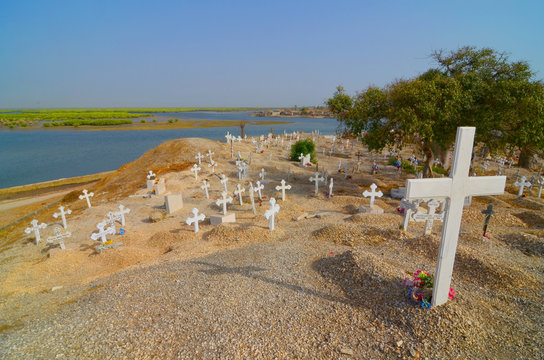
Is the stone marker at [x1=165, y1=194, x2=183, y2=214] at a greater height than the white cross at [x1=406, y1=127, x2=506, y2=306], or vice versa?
the white cross at [x1=406, y1=127, x2=506, y2=306]

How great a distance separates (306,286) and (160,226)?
9.56 m

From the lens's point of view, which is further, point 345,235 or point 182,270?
point 345,235

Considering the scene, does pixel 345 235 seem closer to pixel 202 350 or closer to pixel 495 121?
pixel 202 350

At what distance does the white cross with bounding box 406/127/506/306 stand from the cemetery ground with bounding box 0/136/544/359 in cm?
49

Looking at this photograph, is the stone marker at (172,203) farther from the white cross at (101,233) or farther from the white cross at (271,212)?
the white cross at (271,212)

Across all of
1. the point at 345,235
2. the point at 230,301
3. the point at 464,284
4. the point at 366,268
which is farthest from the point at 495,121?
the point at 230,301

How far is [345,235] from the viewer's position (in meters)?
9.19

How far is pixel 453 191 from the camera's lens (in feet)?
14.9

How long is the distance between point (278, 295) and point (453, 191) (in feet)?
12.6

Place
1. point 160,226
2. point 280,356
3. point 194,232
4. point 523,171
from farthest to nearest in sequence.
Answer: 1. point 523,171
2. point 160,226
3. point 194,232
4. point 280,356

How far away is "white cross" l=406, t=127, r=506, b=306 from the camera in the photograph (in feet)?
14.3

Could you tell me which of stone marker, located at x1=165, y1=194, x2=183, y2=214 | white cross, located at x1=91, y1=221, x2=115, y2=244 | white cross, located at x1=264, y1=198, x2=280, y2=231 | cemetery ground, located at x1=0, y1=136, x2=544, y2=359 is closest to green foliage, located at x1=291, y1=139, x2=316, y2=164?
stone marker, located at x1=165, y1=194, x2=183, y2=214

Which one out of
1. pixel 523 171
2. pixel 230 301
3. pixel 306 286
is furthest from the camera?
pixel 523 171

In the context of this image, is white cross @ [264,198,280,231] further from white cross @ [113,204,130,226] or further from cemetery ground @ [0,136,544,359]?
white cross @ [113,204,130,226]
